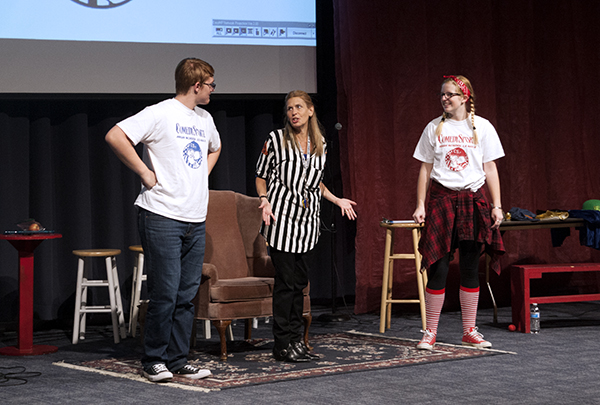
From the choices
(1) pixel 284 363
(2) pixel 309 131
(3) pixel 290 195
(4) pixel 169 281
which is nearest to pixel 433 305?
(1) pixel 284 363

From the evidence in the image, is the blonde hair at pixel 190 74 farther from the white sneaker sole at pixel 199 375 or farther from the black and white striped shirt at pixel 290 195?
the white sneaker sole at pixel 199 375

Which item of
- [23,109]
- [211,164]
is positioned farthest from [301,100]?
[23,109]

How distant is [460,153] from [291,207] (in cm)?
92

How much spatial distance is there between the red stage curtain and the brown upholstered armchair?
1242mm

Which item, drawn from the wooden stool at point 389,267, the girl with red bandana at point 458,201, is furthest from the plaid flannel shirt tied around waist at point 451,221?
the wooden stool at point 389,267

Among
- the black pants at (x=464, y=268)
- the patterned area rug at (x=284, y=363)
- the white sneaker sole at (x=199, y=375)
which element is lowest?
the patterned area rug at (x=284, y=363)

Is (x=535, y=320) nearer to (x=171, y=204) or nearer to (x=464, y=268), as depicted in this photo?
(x=464, y=268)

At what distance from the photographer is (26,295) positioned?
357 centimetres

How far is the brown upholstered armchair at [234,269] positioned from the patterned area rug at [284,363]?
14 cm

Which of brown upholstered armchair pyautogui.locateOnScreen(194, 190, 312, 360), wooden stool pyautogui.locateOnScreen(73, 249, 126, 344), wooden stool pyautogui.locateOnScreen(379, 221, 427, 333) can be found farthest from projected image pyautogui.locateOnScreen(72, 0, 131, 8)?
wooden stool pyautogui.locateOnScreen(379, 221, 427, 333)

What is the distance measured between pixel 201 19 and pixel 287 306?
7.36ft

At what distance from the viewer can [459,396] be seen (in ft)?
8.02

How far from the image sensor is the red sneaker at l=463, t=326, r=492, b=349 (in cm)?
339

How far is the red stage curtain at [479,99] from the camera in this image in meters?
4.84
